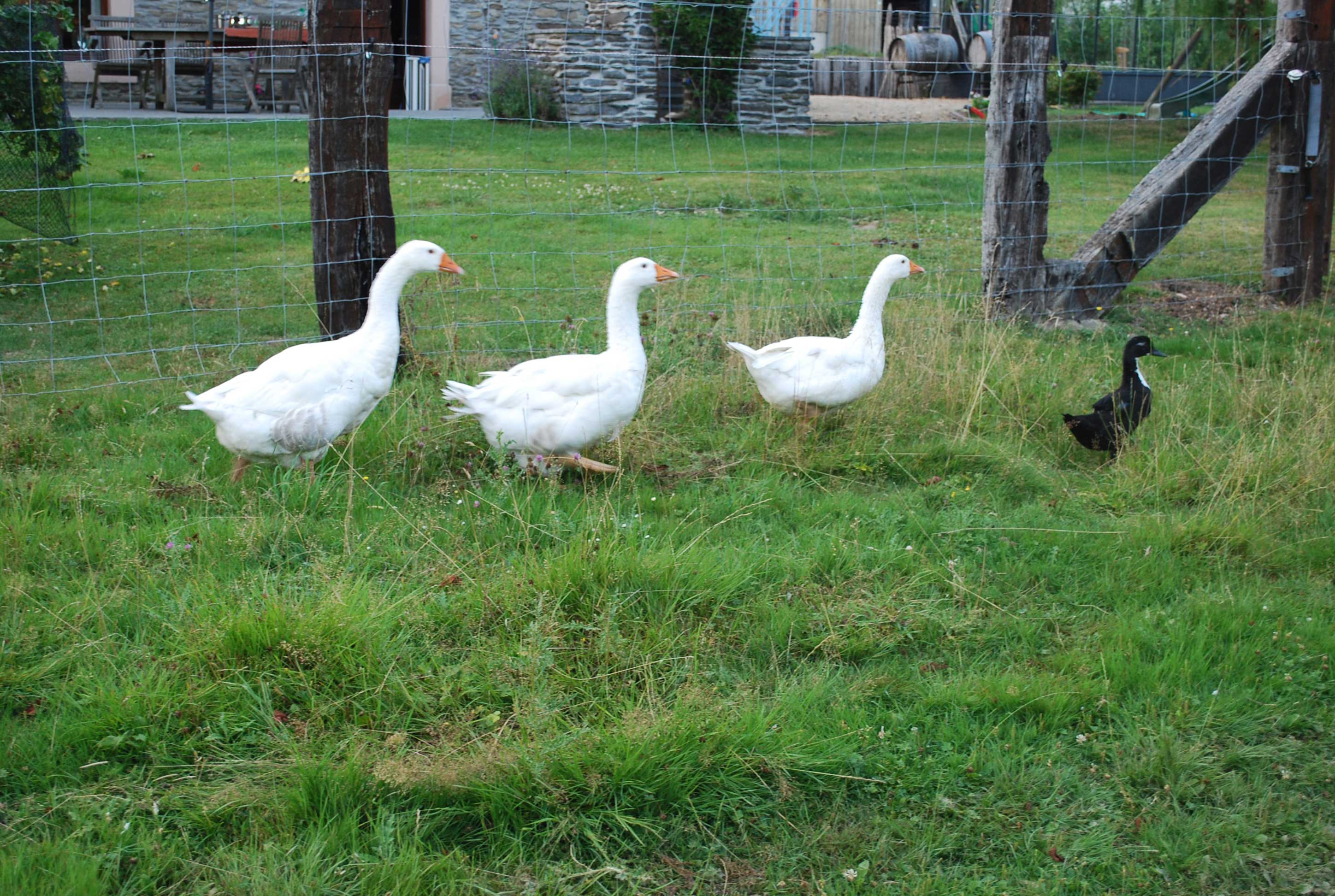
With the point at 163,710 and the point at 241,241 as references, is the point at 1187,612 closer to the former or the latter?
the point at 163,710

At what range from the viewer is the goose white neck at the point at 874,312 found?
562 centimetres

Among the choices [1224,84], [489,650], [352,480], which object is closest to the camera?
[489,650]

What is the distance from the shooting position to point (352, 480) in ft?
13.9

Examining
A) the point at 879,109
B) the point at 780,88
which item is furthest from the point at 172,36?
the point at 879,109

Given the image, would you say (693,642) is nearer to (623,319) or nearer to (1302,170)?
(623,319)

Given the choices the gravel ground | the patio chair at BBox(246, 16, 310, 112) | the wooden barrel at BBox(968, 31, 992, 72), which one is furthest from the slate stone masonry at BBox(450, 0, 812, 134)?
the wooden barrel at BBox(968, 31, 992, 72)

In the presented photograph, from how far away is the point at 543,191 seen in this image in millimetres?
12781

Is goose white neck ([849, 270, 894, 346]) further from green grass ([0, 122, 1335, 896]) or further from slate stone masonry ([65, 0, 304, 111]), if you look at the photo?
slate stone masonry ([65, 0, 304, 111])

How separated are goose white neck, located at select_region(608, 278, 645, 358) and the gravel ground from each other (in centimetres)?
1630

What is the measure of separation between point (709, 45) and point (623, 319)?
1545cm

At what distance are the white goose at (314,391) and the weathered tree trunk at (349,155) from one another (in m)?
1.00

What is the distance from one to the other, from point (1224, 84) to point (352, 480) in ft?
76.6

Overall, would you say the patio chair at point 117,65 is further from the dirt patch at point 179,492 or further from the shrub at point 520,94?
the dirt patch at point 179,492

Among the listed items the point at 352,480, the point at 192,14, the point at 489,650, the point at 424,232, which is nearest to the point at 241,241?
the point at 424,232
